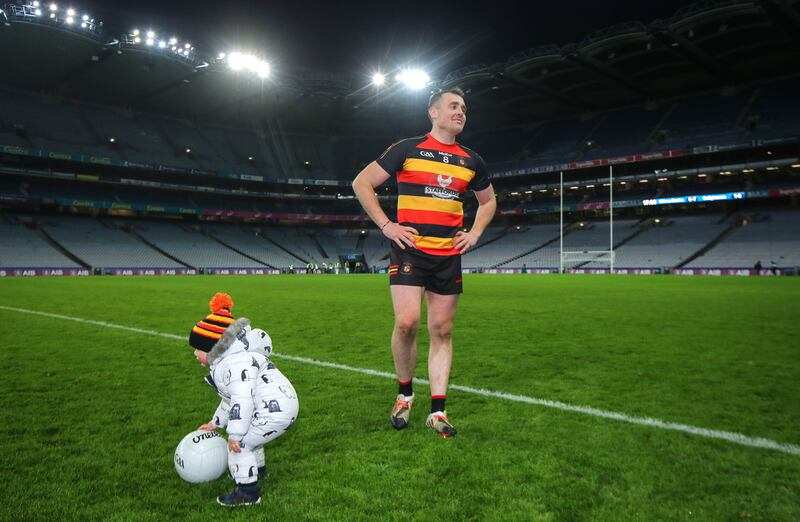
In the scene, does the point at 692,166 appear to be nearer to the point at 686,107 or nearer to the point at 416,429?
the point at 686,107

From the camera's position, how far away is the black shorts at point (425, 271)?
12.4 ft

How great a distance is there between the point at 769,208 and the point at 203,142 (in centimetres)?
6058

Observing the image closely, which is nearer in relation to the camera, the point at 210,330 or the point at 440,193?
the point at 210,330

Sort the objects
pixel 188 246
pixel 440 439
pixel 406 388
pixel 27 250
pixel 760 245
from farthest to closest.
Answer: pixel 188 246, pixel 27 250, pixel 760 245, pixel 406 388, pixel 440 439

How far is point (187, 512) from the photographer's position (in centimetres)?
244

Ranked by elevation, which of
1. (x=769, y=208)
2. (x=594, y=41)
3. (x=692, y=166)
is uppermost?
(x=594, y=41)

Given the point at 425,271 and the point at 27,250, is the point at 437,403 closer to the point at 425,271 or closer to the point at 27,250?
the point at 425,271

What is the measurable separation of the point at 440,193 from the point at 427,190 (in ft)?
0.36

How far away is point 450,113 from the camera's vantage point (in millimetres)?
3879

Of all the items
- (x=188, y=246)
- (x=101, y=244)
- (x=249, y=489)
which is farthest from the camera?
(x=188, y=246)

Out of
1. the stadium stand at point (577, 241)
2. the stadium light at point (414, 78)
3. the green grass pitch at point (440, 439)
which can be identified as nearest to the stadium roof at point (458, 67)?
the stadium light at point (414, 78)

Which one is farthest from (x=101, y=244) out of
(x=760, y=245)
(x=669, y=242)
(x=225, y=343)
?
(x=760, y=245)

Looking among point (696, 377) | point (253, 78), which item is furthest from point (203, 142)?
point (696, 377)

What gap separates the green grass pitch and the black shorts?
102cm
